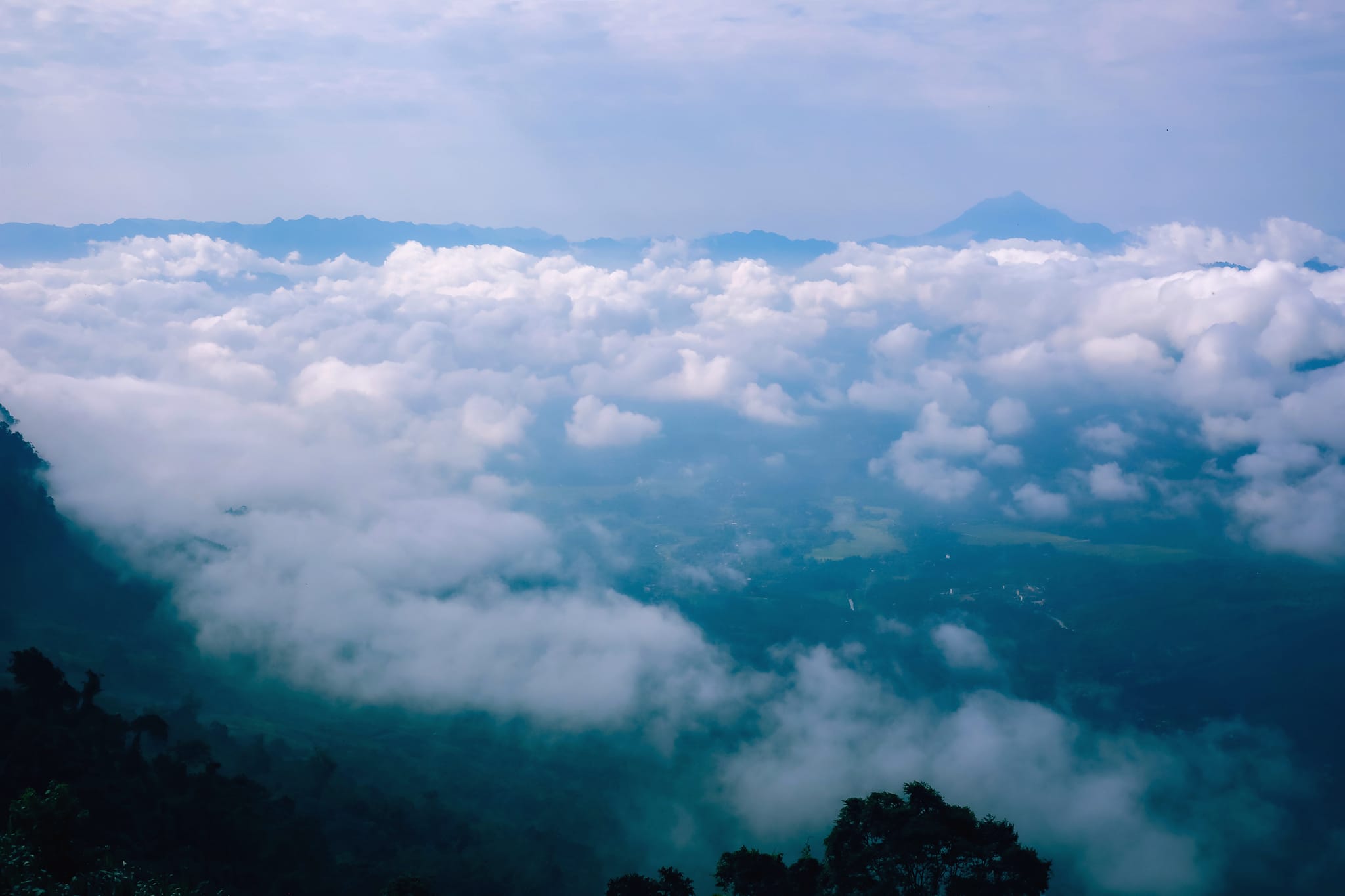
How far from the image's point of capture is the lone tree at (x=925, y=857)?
42.7 metres

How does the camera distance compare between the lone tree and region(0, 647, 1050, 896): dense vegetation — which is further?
the lone tree

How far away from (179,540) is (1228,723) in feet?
819

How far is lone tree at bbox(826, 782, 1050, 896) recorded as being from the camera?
42688mm

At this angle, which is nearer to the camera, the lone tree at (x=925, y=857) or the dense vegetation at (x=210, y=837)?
the dense vegetation at (x=210, y=837)

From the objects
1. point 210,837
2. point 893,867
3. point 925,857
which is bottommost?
point 210,837

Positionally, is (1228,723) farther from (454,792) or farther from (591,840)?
(454,792)

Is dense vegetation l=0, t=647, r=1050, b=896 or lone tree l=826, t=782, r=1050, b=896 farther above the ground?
lone tree l=826, t=782, r=1050, b=896

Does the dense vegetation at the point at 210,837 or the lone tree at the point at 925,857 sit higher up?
the lone tree at the point at 925,857

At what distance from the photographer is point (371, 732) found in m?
139

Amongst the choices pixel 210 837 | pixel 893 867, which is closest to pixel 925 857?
pixel 893 867

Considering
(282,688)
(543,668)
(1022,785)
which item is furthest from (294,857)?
(1022,785)

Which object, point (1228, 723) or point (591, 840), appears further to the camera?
point (1228, 723)

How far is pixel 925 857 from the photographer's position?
144ft

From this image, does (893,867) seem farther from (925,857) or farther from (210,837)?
(210,837)
